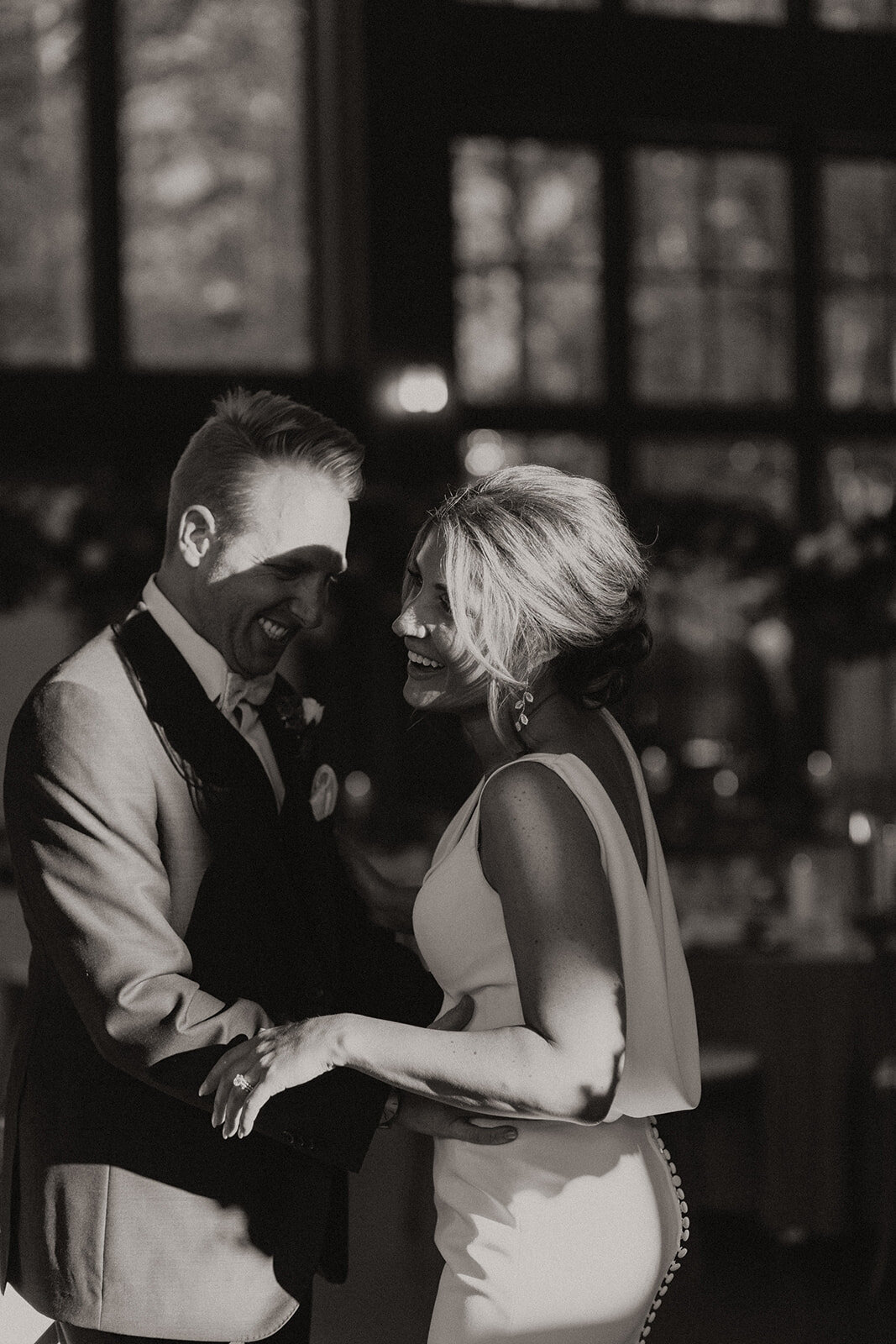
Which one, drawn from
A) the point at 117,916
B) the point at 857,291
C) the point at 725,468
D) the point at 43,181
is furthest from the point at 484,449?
the point at 117,916

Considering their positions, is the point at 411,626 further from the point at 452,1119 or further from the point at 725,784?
the point at 725,784

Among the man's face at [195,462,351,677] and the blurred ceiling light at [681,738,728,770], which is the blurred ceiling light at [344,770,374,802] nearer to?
the blurred ceiling light at [681,738,728,770]

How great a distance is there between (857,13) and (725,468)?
2.36 meters


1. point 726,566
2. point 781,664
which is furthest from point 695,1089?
point 781,664

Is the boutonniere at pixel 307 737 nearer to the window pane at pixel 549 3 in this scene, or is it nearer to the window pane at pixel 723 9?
the window pane at pixel 549 3

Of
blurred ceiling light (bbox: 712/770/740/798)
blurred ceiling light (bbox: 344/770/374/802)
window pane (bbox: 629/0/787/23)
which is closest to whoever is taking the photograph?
blurred ceiling light (bbox: 344/770/374/802)

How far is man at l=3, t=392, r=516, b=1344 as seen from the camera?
190 cm

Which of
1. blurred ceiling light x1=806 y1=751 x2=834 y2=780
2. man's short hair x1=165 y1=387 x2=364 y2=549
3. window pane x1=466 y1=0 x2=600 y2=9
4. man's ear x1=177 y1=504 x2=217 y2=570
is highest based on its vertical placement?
window pane x1=466 y1=0 x2=600 y2=9

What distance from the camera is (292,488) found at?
85.0 inches

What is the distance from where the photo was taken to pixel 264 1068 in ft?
5.83

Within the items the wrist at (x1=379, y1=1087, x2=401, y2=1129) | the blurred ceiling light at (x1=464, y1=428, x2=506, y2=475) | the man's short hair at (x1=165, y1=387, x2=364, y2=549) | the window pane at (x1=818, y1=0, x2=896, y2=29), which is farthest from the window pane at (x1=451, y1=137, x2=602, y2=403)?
the wrist at (x1=379, y1=1087, x2=401, y2=1129)

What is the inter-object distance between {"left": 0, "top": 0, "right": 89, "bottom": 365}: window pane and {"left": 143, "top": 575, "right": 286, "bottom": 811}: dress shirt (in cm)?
542

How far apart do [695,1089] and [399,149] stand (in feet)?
20.1

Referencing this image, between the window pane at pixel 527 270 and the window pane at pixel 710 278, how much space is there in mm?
250
